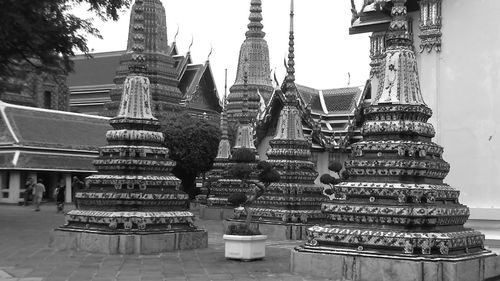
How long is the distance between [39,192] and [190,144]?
1009cm

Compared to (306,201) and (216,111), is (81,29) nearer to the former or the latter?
(306,201)

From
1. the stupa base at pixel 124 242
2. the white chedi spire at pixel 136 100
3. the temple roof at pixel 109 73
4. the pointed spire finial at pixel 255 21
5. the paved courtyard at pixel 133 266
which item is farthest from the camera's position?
the temple roof at pixel 109 73

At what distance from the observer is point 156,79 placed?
46000 mm

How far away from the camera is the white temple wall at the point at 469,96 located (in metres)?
12.8

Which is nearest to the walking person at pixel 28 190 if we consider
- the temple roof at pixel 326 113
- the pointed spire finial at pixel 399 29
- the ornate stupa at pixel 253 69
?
the temple roof at pixel 326 113

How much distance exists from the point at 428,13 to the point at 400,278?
289 inches

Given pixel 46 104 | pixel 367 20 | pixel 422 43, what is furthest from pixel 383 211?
pixel 46 104

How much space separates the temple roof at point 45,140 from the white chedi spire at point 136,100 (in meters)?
21.3

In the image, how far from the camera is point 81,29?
19203mm

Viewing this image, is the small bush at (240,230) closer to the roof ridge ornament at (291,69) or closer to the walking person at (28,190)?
the roof ridge ornament at (291,69)

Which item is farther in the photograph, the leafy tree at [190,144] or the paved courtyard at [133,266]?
the leafy tree at [190,144]

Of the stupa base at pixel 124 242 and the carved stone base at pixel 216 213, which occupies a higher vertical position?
the stupa base at pixel 124 242

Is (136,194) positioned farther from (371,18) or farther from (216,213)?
(216,213)

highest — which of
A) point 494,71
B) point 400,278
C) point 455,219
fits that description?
point 494,71
